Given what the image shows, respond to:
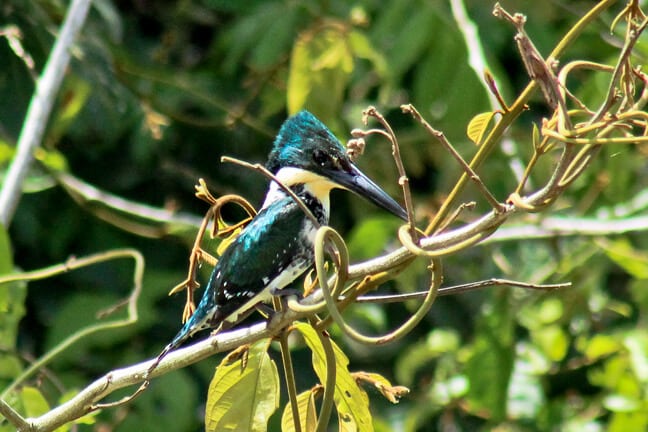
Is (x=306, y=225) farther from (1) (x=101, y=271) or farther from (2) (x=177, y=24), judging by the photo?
(2) (x=177, y=24)

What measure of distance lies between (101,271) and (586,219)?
1653 mm

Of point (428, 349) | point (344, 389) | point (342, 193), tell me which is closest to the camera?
point (344, 389)

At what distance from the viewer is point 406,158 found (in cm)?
455

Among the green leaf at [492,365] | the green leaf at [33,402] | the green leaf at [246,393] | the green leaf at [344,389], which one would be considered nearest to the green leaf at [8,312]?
the green leaf at [33,402]

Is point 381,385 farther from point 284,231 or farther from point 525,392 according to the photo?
point 525,392

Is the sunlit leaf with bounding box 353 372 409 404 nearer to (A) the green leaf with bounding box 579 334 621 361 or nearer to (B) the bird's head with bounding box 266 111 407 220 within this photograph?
(B) the bird's head with bounding box 266 111 407 220

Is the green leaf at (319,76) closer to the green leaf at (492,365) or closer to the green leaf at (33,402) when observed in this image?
the green leaf at (492,365)

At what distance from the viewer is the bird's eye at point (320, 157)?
2.26 metres

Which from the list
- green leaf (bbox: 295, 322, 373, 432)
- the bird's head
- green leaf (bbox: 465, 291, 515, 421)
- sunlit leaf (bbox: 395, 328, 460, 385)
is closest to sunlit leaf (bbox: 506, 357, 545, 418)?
sunlit leaf (bbox: 395, 328, 460, 385)

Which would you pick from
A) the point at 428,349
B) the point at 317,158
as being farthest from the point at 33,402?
the point at 428,349

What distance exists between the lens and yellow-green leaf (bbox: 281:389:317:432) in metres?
1.63

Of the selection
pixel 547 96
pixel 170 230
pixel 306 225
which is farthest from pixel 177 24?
pixel 547 96

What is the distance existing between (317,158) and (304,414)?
72 centimetres

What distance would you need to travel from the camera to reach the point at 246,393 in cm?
166
